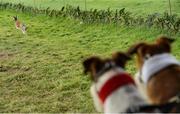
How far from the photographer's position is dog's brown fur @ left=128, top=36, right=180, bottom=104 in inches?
115

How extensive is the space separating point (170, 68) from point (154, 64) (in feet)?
0.35

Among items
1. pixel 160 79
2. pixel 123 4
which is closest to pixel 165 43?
pixel 160 79

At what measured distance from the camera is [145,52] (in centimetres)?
306

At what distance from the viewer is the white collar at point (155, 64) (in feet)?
9.83

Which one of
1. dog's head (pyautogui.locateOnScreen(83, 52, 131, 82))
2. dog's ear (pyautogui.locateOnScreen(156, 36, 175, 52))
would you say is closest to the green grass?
dog's ear (pyautogui.locateOnScreen(156, 36, 175, 52))

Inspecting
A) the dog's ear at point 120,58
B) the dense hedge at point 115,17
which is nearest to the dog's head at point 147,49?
the dog's ear at point 120,58

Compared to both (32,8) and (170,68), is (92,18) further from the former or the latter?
(170,68)

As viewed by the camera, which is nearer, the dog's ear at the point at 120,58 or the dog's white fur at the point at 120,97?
the dog's white fur at the point at 120,97

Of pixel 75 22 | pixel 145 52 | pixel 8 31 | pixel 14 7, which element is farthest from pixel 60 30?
pixel 145 52

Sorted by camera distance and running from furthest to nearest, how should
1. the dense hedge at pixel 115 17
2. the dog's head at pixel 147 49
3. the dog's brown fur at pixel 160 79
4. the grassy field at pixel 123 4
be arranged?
the grassy field at pixel 123 4, the dense hedge at pixel 115 17, the dog's head at pixel 147 49, the dog's brown fur at pixel 160 79

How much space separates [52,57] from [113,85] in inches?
303

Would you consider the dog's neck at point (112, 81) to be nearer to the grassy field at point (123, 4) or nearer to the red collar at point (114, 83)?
the red collar at point (114, 83)

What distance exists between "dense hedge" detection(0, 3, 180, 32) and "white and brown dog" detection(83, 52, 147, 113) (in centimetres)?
818

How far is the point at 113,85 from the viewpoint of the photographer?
8.93 feet
